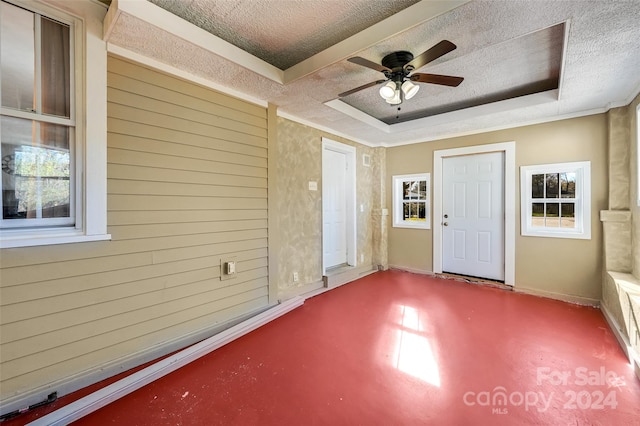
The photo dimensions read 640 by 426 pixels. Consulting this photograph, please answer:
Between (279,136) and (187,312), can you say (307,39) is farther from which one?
(187,312)

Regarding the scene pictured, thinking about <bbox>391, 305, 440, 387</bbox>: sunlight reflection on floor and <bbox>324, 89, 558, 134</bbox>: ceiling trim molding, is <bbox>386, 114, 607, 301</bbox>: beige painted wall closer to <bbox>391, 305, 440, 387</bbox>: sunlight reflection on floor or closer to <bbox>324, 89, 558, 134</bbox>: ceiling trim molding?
<bbox>324, 89, 558, 134</bbox>: ceiling trim molding

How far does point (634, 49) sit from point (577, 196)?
2.06 m

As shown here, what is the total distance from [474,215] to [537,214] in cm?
80

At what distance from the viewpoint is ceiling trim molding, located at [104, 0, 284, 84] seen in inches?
66.3

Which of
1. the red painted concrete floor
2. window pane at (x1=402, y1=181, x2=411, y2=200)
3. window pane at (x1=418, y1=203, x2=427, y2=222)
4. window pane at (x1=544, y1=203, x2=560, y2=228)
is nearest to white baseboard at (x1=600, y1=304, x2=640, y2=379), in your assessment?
the red painted concrete floor

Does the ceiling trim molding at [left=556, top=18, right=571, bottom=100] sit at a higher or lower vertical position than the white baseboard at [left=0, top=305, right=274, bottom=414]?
higher

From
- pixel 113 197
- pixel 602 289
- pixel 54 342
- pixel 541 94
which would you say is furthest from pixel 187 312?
pixel 602 289

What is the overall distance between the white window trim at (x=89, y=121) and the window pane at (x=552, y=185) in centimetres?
512

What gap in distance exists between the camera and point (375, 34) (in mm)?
1941

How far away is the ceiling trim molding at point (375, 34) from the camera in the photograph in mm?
1665

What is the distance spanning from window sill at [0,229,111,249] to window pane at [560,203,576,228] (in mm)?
5201

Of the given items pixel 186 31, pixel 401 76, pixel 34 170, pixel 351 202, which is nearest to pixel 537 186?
pixel 351 202

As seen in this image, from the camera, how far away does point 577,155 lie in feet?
11.3

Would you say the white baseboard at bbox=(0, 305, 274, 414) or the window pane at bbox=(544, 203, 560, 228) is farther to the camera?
the window pane at bbox=(544, 203, 560, 228)
